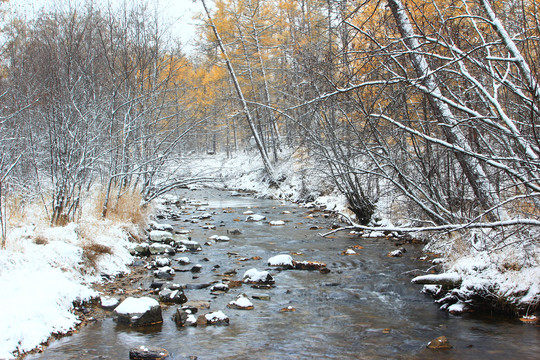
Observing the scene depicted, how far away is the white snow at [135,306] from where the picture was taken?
15.4ft

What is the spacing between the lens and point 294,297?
5711 mm

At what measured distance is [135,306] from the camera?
15.7ft

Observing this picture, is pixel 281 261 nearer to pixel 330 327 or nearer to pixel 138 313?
pixel 330 327

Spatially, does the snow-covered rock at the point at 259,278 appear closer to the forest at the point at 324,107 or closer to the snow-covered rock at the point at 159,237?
the forest at the point at 324,107

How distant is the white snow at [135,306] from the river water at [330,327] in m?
0.18

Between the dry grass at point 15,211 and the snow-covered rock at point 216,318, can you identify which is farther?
the dry grass at point 15,211

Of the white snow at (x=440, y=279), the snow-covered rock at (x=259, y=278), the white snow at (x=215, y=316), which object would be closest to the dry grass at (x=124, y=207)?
the snow-covered rock at (x=259, y=278)

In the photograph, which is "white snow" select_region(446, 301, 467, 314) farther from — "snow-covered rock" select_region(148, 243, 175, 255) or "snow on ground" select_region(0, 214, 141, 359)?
"snow-covered rock" select_region(148, 243, 175, 255)

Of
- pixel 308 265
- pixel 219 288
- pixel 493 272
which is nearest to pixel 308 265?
pixel 308 265

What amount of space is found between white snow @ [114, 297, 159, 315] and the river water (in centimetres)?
18

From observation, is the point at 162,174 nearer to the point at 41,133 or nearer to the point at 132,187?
the point at 132,187

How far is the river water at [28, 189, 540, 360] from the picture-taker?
3.94 m

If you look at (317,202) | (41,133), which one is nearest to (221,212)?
(317,202)

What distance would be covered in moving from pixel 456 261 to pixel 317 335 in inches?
104
